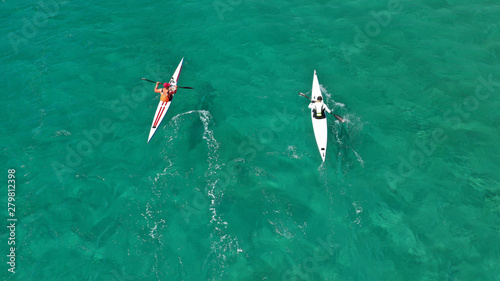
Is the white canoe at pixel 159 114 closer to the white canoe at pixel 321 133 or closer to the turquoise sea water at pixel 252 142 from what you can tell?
the turquoise sea water at pixel 252 142

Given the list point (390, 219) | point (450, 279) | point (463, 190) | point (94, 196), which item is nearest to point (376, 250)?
point (390, 219)

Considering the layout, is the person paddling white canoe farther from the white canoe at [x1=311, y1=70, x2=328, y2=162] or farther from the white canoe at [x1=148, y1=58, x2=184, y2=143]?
the white canoe at [x1=148, y1=58, x2=184, y2=143]

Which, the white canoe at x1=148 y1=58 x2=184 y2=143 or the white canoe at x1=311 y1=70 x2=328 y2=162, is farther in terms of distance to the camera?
the white canoe at x1=148 y1=58 x2=184 y2=143

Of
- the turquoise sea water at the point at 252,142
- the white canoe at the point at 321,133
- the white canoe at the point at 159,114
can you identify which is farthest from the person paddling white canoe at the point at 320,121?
the white canoe at the point at 159,114

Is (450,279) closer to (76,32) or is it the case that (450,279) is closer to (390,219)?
(390,219)

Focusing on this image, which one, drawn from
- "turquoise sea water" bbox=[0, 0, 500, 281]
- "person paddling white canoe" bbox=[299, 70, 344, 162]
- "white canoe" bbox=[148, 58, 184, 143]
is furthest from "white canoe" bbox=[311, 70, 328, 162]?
"white canoe" bbox=[148, 58, 184, 143]

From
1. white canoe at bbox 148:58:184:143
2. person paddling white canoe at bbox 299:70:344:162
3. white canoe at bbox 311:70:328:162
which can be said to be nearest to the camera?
white canoe at bbox 311:70:328:162

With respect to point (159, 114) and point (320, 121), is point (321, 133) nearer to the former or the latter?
point (320, 121)

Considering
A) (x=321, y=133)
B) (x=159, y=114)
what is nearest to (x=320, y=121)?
(x=321, y=133)

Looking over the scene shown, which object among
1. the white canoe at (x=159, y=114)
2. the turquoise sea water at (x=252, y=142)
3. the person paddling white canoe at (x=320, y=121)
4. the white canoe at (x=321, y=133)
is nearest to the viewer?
the turquoise sea water at (x=252, y=142)
